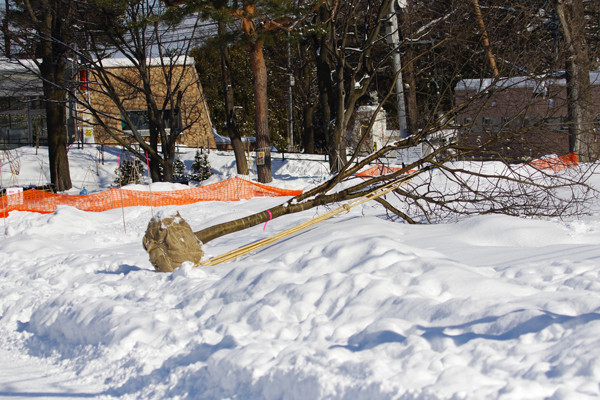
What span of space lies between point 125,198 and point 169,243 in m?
10.4

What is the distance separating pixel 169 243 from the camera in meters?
7.16

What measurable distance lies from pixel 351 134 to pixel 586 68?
1323 cm

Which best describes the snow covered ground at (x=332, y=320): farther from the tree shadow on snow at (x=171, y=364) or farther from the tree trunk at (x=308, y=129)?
the tree trunk at (x=308, y=129)

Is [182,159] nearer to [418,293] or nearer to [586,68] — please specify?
[586,68]

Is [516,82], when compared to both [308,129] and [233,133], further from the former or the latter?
[308,129]

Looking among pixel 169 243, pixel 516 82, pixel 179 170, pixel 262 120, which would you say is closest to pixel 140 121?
pixel 179 170

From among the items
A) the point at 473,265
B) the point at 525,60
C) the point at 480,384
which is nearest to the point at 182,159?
the point at 525,60

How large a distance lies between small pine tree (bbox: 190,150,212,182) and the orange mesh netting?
7.79m

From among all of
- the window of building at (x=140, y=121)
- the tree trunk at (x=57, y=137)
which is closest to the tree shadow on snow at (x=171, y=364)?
the tree trunk at (x=57, y=137)

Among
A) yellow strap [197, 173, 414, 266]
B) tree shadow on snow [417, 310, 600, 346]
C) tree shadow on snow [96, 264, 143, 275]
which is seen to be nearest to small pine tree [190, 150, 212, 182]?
yellow strap [197, 173, 414, 266]

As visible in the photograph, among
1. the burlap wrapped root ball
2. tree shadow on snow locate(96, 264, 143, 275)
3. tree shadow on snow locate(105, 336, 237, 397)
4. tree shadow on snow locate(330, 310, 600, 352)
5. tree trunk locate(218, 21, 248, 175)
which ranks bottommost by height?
tree shadow on snow locate(105, 336, 237, 397)

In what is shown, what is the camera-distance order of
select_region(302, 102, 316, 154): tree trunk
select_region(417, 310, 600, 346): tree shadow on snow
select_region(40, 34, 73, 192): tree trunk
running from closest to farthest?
select_region(417, 310, 600, 346): tree shadow on snow < select_region(40, 34, 73, 192): tree trunk < select_region(302, 102, 316, 154): tree trunk

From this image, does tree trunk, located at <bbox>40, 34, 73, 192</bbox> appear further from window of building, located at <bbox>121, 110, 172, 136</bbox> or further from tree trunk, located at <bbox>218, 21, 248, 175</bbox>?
window of building, located at <bbox>121, 110, 172, 136</bbox>

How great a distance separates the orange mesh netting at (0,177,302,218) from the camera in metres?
16.0
